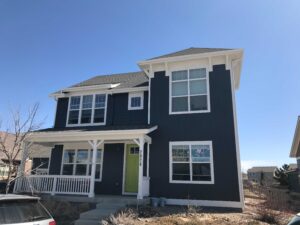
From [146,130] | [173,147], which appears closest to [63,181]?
→ [146,130]

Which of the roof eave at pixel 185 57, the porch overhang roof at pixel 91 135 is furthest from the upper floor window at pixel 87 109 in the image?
the roof eave at pixel 185 57

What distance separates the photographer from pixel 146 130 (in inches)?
448

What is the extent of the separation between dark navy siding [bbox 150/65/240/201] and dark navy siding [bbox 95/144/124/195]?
6.50 feet

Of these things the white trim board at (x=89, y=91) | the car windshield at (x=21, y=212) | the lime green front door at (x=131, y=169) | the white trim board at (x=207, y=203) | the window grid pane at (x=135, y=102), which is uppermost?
the white trim board at (x=89, y=91)

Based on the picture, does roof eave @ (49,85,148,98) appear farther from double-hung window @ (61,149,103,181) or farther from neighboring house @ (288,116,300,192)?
neighboring house @ (288,116,300,192)

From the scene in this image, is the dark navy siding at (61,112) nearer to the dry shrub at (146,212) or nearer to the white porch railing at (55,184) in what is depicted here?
the white porch railing at (55,184)

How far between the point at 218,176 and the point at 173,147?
254 cm

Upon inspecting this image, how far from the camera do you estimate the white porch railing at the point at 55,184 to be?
39.3ft

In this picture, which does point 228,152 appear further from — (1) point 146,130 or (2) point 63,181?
(2) point 63,181

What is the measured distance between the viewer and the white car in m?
3.99

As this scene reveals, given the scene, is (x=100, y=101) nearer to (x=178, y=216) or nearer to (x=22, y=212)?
(x=178, y=216)

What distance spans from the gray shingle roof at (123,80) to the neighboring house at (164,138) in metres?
0.23

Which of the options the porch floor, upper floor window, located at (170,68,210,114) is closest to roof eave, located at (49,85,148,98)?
upper floor window, located at (170,68,210,114)

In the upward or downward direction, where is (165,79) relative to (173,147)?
upward
